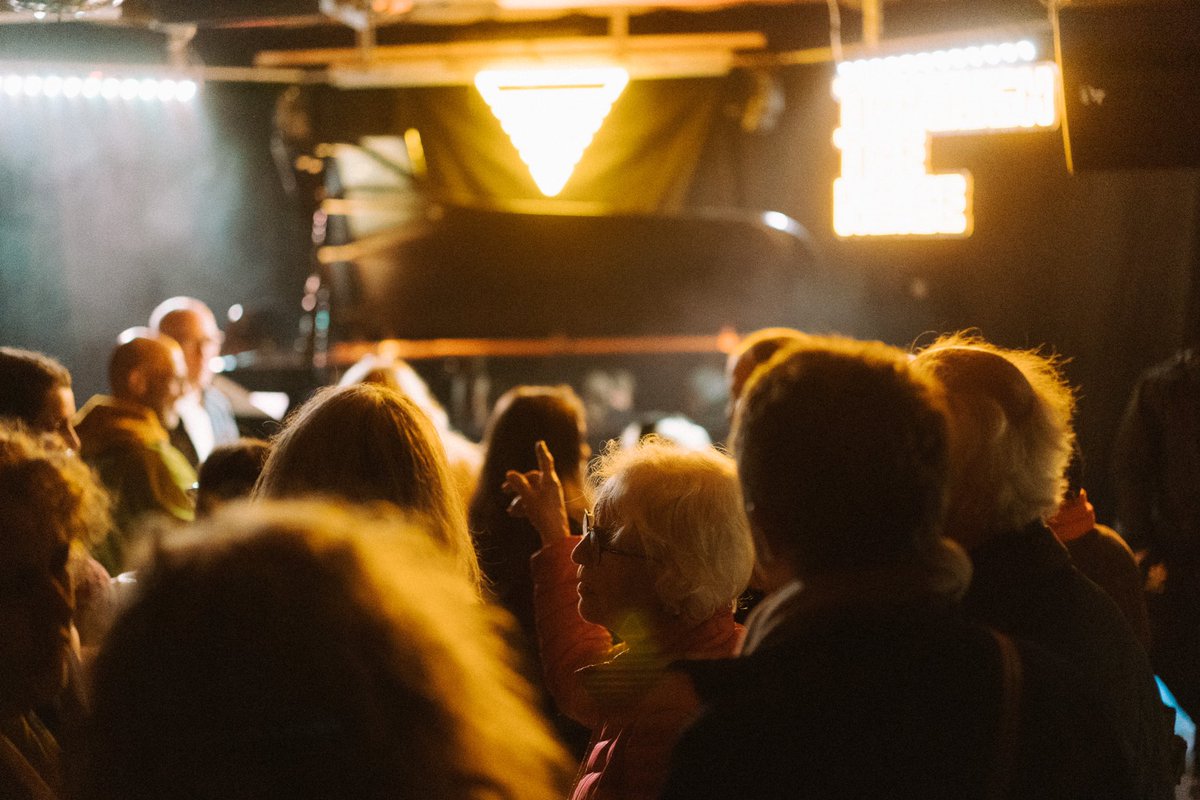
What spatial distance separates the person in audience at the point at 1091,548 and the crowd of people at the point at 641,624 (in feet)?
1.22

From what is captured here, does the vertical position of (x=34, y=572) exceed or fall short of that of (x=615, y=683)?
it exceeds it

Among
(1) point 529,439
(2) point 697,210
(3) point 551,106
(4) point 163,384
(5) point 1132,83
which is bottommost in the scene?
(1) point 529,439

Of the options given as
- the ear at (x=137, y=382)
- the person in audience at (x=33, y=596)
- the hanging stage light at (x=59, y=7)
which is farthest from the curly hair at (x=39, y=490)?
the hanging stage light at (x=59, y=7)

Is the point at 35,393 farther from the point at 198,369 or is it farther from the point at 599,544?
the point at 198,369

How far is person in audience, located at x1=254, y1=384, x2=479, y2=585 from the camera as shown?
2059 millimetres

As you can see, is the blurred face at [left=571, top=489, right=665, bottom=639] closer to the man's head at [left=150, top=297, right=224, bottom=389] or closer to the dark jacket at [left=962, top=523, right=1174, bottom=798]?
the dark jacket at [left=962, top=523, right=1174, bottom=798]

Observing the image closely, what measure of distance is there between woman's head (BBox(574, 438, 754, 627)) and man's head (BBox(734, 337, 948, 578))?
72 cm

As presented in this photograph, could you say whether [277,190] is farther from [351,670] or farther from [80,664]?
[351,670]

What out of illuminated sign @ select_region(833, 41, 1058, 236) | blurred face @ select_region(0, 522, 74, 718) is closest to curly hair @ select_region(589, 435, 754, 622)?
blurred face @ select_region(0, 522, 74, 718)

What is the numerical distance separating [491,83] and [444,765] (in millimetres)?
5208

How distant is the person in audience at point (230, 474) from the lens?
305 centimetres

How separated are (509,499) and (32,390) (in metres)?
1.50

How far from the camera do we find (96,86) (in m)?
6.18

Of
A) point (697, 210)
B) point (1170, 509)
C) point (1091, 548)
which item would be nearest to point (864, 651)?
point (1091, 548)
